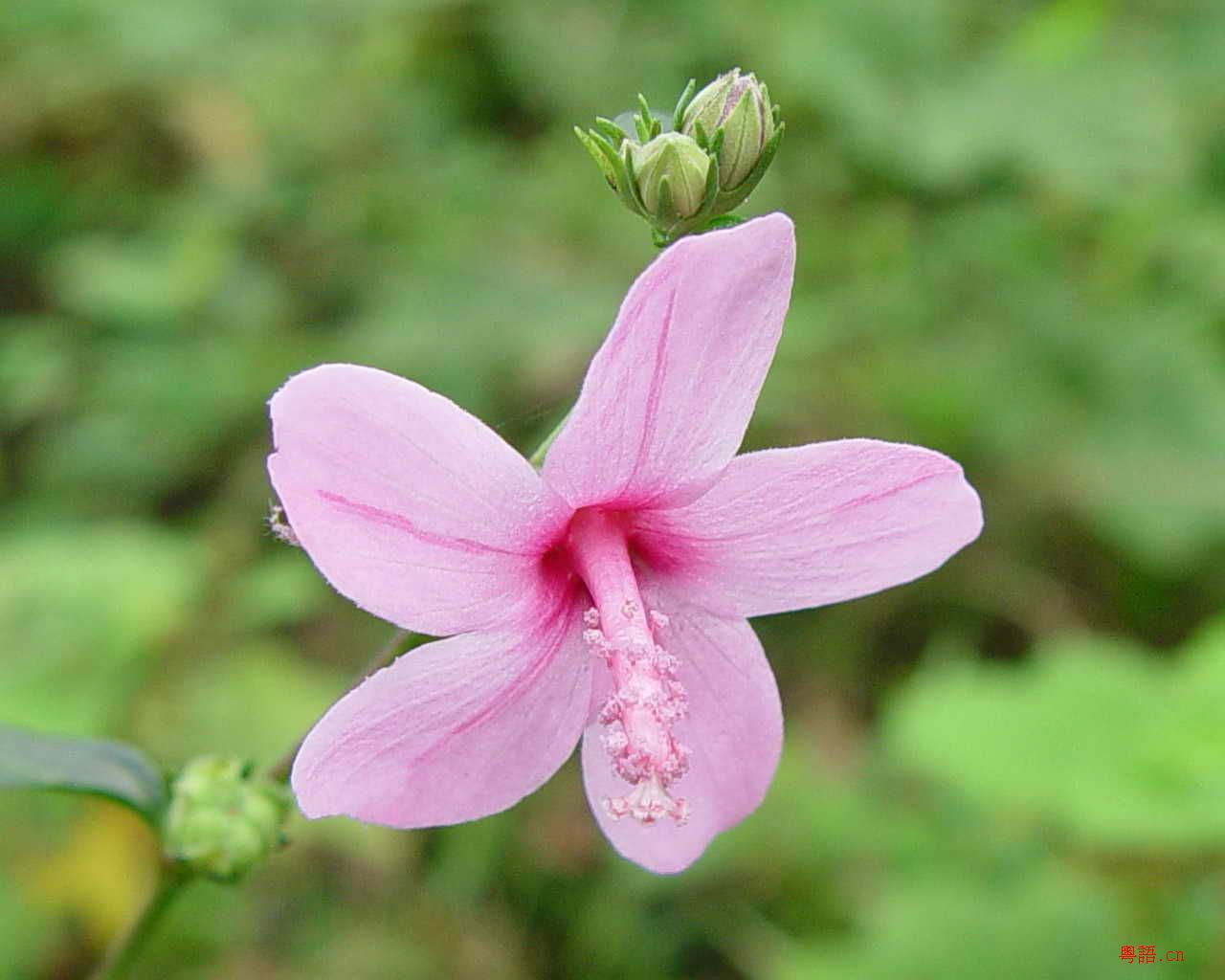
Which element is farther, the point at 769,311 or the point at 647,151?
the point at 647,151

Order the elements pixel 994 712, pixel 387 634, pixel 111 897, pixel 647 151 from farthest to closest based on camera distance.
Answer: pixel 387 634 → pixel 111 897 → pixel 994 712 → pixel 647 151

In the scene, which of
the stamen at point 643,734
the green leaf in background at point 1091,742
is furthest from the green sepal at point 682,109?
the green leaf in background at point 1091,742

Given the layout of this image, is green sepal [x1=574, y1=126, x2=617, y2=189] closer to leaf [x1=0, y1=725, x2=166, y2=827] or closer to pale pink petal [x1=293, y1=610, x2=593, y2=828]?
pale pink petal [x1=293, y1=610, x2=593, y2=828]

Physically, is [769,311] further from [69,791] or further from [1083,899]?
[1083,899]

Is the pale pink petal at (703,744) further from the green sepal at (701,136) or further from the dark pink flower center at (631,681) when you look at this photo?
the green sepal at (701,136)

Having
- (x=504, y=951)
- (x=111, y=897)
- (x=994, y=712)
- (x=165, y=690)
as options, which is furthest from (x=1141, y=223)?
(x=111, y=897)

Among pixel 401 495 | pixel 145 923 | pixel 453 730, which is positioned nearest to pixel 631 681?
pixel 453 730
